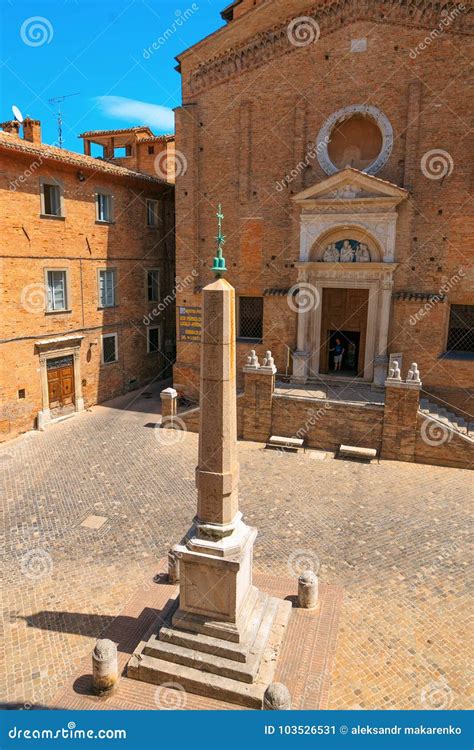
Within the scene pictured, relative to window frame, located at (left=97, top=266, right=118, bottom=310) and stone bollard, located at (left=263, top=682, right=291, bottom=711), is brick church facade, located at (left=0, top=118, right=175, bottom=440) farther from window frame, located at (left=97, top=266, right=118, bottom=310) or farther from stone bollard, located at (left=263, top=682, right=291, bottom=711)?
stone bollard, located at (left=263, top=682, right=291, bottom=711)

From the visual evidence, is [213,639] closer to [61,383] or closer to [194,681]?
[194,681]

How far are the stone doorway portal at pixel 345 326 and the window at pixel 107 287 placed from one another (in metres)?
9.27

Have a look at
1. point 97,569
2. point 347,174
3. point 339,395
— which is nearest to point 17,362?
point 97,569

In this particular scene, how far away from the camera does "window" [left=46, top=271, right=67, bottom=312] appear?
19219 mm

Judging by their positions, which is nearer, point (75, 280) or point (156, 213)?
point (75, 280)

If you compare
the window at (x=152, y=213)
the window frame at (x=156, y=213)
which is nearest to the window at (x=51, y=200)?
the window frame at (x=156, y=213)

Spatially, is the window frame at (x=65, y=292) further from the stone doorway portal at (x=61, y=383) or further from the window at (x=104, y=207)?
the window at (x=104, y=207)

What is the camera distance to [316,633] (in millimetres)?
8602

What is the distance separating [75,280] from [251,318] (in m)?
7.27

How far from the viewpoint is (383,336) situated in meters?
18.6

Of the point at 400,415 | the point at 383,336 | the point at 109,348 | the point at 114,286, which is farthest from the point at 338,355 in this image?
the point at 114,286

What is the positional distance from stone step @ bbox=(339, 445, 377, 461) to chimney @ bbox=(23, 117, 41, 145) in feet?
52.2

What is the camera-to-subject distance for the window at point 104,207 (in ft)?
70.2

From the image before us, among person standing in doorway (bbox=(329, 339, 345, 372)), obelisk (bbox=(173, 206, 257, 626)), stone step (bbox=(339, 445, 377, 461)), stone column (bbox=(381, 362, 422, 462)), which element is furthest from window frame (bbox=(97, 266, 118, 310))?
obelisk (bbox=(173, 206, 257, 626))
